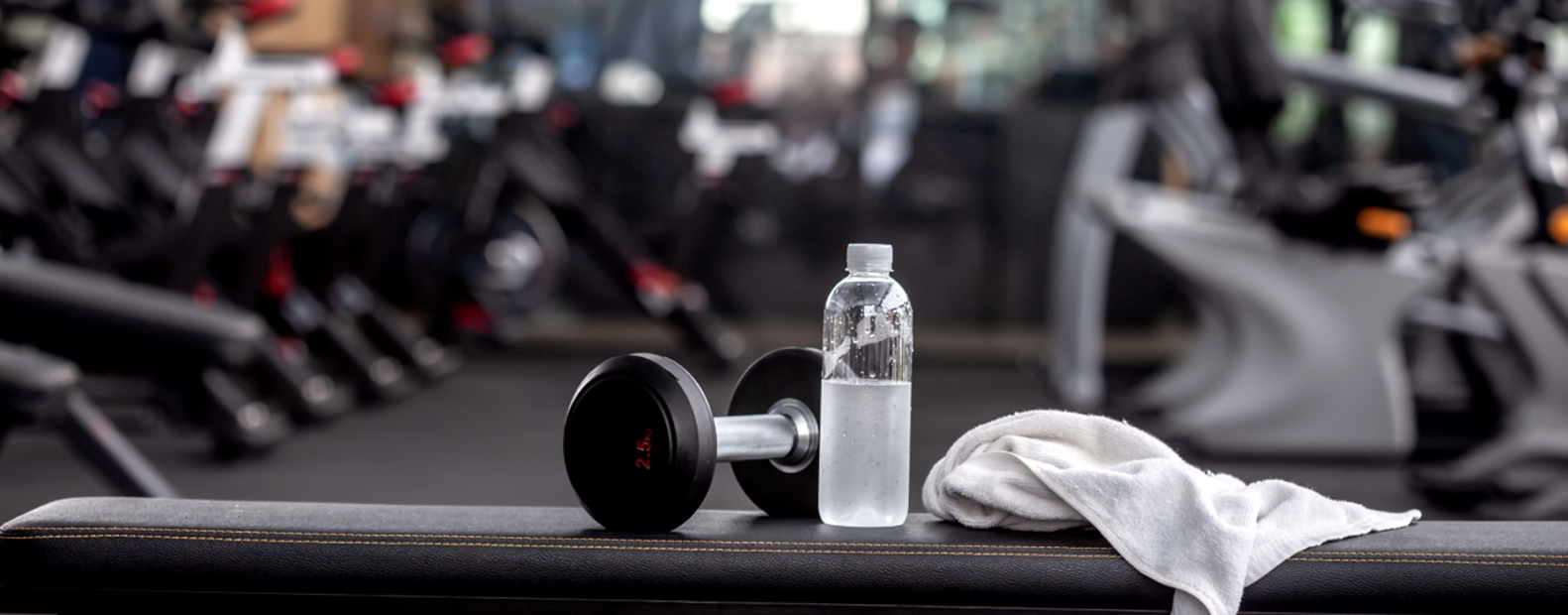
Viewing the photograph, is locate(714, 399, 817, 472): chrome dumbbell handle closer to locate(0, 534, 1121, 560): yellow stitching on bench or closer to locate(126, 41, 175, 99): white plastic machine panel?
locate(0, 534, 1121, 560): yellow stitching on bench

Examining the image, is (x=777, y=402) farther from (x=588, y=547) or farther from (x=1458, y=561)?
(x=1458, y=561)

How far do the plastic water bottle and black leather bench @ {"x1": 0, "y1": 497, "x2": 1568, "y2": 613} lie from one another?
6 cm

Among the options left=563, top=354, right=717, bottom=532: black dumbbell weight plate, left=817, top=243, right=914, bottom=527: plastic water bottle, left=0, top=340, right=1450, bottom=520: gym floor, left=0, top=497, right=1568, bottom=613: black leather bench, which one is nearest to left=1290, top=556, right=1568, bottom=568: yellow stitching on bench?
left=0, top=497, right=1568, bottom=613: black leather bench

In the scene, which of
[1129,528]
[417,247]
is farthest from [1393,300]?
[417,247]

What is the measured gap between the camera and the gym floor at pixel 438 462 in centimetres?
291

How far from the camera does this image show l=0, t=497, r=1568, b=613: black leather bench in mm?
1222

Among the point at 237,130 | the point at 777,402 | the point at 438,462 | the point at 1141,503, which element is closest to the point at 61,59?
the point at 237,130

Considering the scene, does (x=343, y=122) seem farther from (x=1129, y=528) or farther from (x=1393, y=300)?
(x=1129, y=528)

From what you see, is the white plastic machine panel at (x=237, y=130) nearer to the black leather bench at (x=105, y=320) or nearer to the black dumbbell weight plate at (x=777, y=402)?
the black leather bench at (x=105, y=320)

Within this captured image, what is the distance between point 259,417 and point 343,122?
46.6 inches

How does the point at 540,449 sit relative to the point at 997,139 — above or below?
below

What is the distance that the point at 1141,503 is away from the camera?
124 cm

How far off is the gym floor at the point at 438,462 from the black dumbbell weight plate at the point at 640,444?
1.43 metres

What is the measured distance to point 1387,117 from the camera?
7.68m
